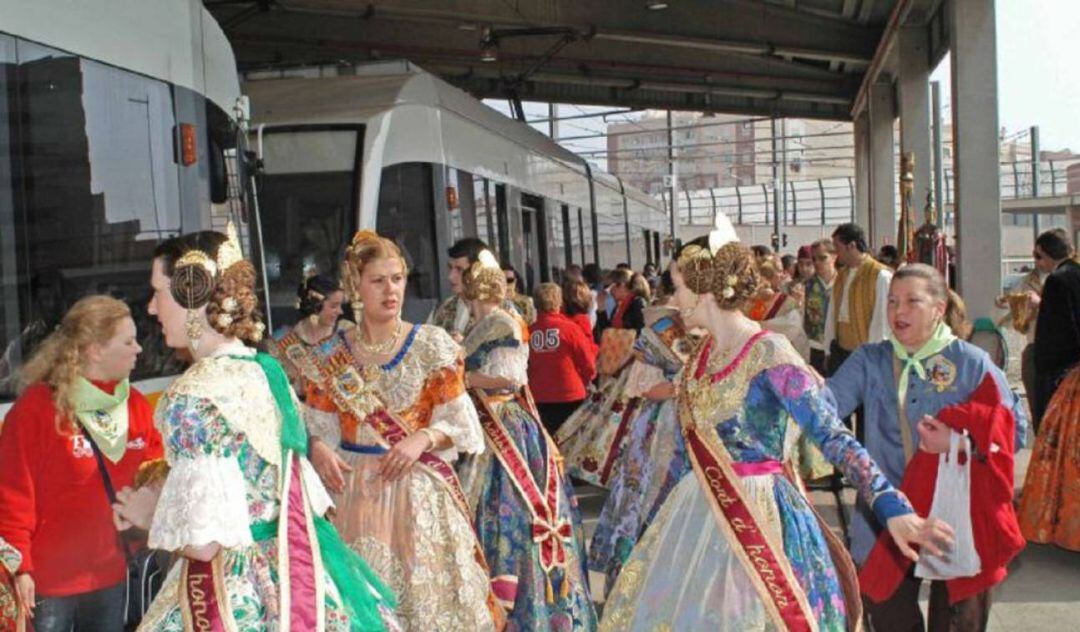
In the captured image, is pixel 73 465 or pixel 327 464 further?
pixel 327 464

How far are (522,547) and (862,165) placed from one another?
25.2 meters

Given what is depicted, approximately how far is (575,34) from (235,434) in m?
15.5

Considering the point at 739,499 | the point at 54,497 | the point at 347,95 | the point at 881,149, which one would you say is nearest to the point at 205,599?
the point at 54,497

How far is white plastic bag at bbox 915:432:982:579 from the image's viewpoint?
459 cm

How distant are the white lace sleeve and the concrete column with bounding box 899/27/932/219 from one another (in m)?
13.5

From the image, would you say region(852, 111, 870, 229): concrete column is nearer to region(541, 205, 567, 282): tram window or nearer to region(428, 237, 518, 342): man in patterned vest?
region(541, 205, 567, 282): tram window

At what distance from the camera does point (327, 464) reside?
178 inches

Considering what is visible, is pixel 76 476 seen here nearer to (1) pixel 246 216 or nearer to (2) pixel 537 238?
(1) pixel 246 216

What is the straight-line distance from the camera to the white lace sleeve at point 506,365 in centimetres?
601

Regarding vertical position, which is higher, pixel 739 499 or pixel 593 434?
pixel 739 499

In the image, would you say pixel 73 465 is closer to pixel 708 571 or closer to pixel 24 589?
pixel 24 589

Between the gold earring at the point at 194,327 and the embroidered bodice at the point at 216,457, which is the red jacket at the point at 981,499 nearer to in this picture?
the embroidered bodice at the point at 216,457

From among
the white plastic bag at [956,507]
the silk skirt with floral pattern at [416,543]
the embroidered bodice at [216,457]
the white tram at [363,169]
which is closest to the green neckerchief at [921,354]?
the white plastic bag at [956,507]

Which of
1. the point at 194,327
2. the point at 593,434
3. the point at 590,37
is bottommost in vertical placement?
the point at 593,434
